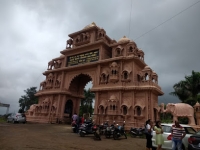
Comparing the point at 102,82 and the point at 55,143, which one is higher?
the point at 102,82

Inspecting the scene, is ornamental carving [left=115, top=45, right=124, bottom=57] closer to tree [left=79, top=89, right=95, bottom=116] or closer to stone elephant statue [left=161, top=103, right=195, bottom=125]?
stone elephant statue [left=161, top=103, right=195, bottom=125]

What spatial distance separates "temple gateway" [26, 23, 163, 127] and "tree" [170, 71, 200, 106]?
24.6ft

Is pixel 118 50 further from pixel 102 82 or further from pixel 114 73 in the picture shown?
pixel 102 82

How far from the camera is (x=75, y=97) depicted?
2759 cm

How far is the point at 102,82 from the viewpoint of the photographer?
827 inches

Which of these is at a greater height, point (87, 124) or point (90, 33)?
point (90, 33)

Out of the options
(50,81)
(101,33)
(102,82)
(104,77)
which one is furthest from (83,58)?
(50,81)

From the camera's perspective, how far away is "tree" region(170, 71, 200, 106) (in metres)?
23.9

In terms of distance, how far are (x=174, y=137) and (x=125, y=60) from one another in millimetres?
14656

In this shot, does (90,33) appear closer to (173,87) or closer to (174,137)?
(173,87)

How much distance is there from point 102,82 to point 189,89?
14391 millimetres

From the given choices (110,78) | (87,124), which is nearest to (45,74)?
(110,78)

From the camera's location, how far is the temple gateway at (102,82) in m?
17.9

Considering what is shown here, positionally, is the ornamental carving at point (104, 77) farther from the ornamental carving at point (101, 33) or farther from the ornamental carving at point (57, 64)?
the ornamental carving at point (57, 64)
